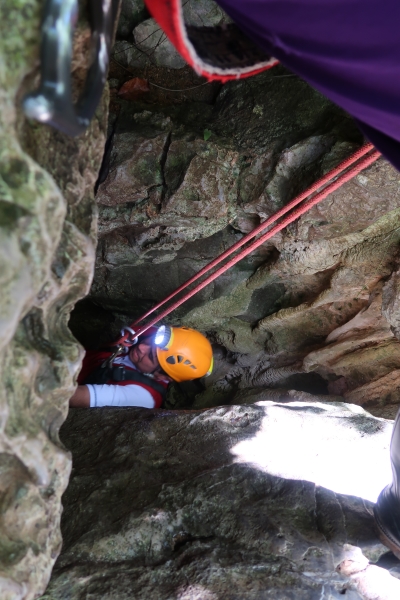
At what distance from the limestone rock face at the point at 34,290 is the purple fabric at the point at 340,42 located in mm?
476

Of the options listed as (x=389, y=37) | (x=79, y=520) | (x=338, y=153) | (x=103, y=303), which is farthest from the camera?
(x=103, y=303)

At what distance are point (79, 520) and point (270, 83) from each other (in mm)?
2867

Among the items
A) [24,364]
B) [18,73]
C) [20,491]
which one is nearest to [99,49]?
[18,73]

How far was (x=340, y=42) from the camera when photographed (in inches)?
47.9

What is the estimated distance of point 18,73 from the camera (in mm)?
926

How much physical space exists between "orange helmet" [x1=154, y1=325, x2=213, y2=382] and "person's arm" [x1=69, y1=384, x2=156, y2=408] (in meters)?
0.30

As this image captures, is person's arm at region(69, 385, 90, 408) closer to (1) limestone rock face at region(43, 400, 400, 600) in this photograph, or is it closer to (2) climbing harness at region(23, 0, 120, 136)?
(1) limestone rock face at region(43, 400, 400, 600)

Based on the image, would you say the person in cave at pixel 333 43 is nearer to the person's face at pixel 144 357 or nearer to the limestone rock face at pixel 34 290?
the limestone rock face at pixel 34 290

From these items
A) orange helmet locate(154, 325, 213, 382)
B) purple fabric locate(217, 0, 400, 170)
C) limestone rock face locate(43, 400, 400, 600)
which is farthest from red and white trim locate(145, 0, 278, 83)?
orange helmet locate(154, 325, 213, 382)

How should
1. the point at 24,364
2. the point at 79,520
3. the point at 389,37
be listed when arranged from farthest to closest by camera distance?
the point at 79,520 → the point at 389,37 → the point at 24,364

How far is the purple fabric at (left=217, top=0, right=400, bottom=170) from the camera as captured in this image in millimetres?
1175

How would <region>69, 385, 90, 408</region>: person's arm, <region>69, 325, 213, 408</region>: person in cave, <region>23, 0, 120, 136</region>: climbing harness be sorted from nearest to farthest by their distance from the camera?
<region>23, 0, 120, 136</region>: climbing harness < <region>69, 385, 90, 408</region>: person's arm < <region>69, 325, 213, 408</region>: person in cave

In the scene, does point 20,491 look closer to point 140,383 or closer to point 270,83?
point 140,383

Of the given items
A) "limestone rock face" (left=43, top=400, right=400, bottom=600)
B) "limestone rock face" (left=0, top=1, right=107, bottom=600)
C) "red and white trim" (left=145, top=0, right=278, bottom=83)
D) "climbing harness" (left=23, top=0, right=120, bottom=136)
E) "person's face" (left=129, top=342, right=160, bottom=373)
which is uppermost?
"red and white trim" (left=145, top=0, right=278, bottom=83)
